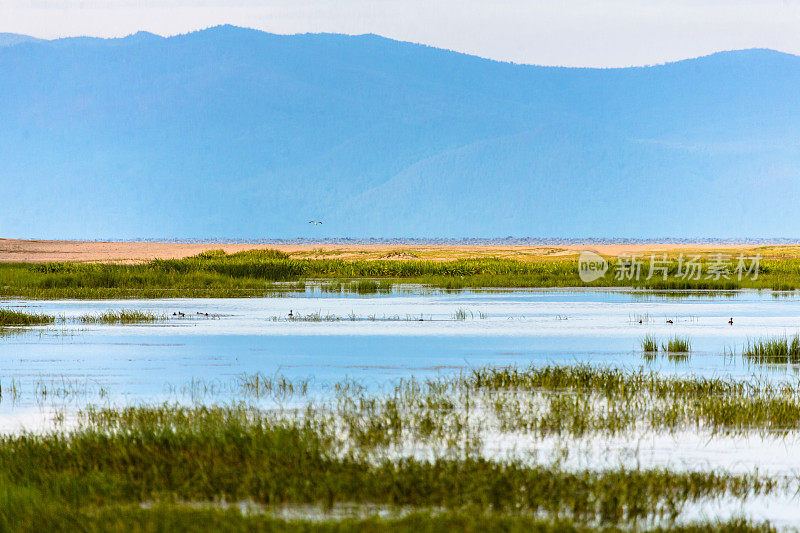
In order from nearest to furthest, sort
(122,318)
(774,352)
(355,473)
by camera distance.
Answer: (355,473) → (774,352) → (122,318)

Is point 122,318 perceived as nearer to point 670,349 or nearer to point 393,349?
point 393,349

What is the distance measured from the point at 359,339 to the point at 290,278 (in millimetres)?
31751

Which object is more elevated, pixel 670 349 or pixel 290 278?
pixel 290 278

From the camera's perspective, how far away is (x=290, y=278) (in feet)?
191

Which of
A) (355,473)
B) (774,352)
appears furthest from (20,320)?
(355,473)

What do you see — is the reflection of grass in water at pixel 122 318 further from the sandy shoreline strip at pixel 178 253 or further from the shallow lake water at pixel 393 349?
the sandy shoreline strip at pixel 178 253

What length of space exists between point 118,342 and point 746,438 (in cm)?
1597

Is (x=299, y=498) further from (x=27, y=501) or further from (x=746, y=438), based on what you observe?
A: (x=746, y=438)

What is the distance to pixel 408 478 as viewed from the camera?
36.7 feet

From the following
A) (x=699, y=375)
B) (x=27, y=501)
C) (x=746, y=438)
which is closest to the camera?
(x=27, y=501)

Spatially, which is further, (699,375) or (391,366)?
(391,366)

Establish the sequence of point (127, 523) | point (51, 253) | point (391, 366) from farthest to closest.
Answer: point (51, 253)
point (391, 366)
point (127, 523)

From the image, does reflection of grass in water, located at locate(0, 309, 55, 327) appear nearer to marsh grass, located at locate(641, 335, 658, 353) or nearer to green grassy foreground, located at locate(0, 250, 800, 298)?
green grassy foreground, located at locate(0, 250, 800, 298)

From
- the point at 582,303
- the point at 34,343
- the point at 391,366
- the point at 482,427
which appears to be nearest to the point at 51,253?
the point at 582,303
